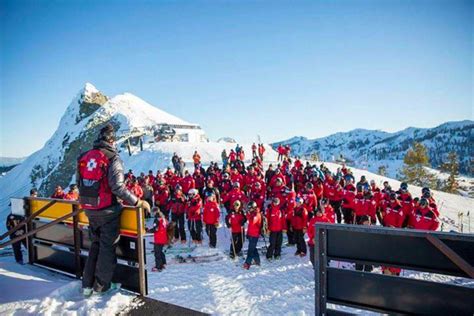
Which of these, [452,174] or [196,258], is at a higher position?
[196,258]

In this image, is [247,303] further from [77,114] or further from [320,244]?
[77,114]

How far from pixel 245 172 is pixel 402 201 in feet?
22.7

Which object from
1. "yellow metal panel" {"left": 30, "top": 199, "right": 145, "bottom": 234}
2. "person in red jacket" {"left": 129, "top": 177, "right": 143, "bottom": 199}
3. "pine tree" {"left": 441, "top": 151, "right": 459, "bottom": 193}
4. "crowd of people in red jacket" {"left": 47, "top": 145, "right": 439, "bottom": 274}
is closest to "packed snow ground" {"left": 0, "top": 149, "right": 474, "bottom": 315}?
"crowd of people in red jacket" {"left": 47, "top": 145, "right": 439, "bottom": 274}

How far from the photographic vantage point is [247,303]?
6.15 m

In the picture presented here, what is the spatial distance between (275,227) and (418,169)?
46.3 metres

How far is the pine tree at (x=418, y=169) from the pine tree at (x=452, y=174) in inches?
115

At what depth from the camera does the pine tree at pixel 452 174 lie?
4714 cm

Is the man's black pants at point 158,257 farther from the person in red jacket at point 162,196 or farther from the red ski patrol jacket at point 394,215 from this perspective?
the red ski patrol jacket at point 394,215

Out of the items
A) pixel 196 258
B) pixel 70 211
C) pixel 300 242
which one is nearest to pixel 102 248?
pixel 70 211

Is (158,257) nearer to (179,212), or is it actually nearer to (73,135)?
(179,212)

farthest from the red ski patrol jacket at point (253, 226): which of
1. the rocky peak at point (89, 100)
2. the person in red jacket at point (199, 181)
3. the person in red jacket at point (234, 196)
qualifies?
the rocky peak at point (89, 100)

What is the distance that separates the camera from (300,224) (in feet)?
30.0

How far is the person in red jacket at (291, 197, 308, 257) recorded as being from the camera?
9.15 metres

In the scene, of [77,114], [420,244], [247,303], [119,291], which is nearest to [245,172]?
[247,303]
